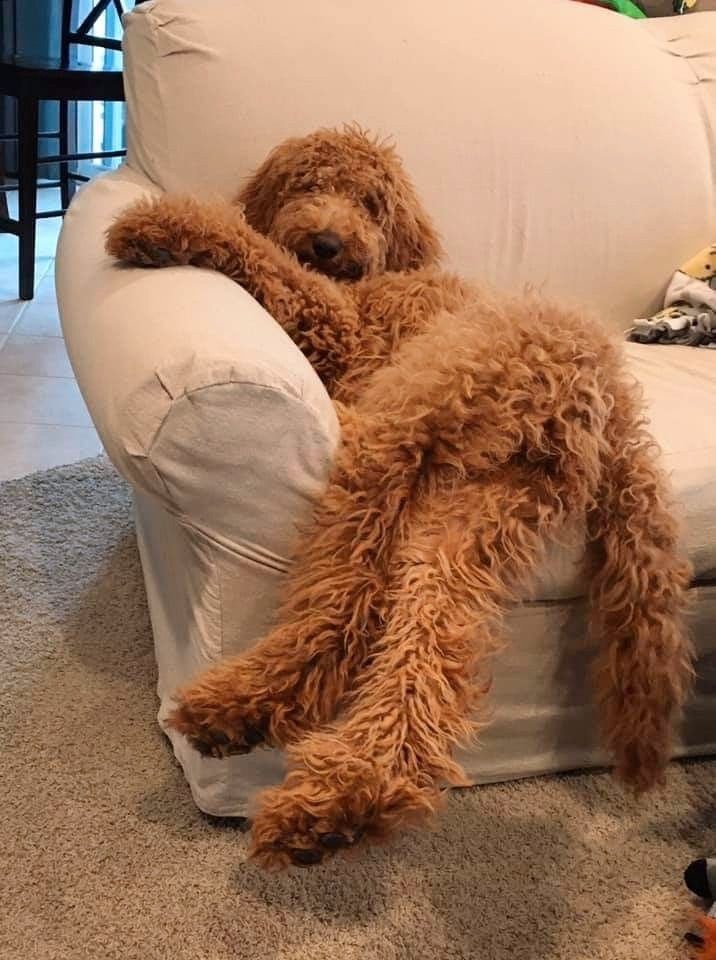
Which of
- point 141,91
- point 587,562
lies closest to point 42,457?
point 141,91

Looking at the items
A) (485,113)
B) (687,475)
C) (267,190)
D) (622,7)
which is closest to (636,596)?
(687,475)

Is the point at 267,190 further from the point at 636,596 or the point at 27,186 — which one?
the point at 27,186

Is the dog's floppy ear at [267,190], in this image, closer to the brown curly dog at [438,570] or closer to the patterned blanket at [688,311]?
the brown curly dog at [438,570]

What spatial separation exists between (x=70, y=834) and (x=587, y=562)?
2.41ft

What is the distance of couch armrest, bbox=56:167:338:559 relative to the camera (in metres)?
1.10

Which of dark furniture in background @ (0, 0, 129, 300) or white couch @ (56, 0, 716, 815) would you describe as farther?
→ dark furniture in background @ (0, 0, 129, 300)

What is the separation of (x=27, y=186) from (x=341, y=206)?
1942 millimetres

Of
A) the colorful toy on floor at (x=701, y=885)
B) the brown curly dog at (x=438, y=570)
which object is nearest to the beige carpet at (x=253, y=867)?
the colorful toy on floor at (x=701, y=885)

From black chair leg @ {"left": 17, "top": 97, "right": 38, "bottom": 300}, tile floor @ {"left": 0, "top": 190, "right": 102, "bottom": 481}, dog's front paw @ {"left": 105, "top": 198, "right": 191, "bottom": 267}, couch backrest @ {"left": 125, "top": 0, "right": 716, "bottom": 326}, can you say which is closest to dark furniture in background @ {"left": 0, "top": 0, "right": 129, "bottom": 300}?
black chair leg @ {"left": 17, "top": 97, "right": 38, "bottom": 300}

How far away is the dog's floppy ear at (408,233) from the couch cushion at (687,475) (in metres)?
0.40

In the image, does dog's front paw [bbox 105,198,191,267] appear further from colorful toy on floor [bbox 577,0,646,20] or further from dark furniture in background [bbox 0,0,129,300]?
dark furniture in background [bbox 0,0,129,300]

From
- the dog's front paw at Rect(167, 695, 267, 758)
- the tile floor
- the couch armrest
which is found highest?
the couch armrest

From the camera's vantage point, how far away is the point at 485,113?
1908 mm

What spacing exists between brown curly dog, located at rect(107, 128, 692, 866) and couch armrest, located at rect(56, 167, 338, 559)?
0.06 metres
